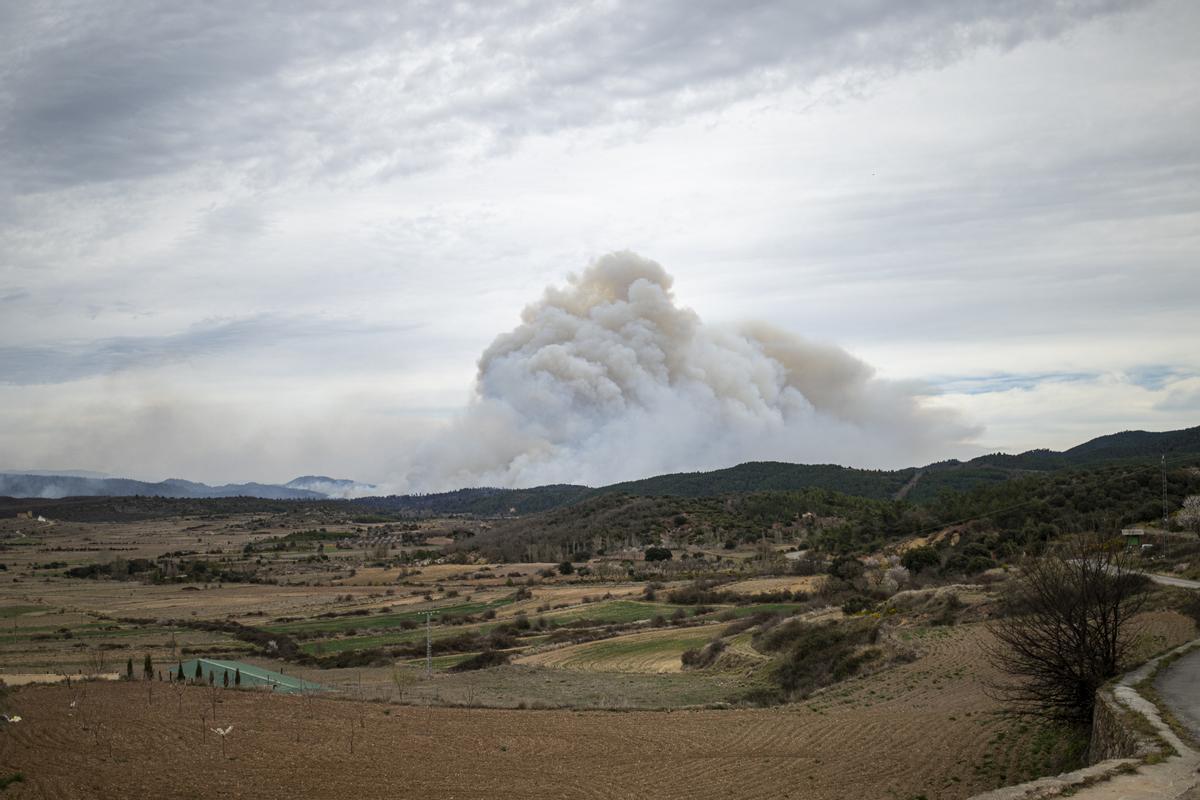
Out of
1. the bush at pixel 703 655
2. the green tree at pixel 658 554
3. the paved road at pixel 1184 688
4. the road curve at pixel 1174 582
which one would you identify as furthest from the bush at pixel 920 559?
the green tree at pixel 658 554

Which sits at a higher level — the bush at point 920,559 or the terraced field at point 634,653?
the bush at point 920,559

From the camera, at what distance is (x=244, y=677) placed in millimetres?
33000

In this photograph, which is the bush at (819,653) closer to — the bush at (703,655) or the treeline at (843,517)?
the bush at (703,655)

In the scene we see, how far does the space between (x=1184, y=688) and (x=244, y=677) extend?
2959 cm

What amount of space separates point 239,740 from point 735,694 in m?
15.2

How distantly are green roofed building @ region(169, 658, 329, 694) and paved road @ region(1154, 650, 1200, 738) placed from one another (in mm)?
25048

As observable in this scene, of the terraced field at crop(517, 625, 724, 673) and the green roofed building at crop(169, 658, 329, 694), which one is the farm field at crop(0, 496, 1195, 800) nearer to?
the terraced field at crop(517, 625, 724, 673)

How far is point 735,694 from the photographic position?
28906mm

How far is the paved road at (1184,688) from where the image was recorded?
40.6 ft

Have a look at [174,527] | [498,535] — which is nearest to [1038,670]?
[498,535]

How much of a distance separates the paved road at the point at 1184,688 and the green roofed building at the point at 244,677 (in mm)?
25048

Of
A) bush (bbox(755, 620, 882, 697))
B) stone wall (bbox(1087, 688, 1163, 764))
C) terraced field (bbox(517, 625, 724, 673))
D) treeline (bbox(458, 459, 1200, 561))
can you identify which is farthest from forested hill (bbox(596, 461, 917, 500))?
stone wall (bbox(1087, 688, 1163, 764))

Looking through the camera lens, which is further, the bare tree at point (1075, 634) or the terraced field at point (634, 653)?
the terraced field at point (634, 653)

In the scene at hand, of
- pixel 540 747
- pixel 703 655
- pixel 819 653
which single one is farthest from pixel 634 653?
pixel 540 747
